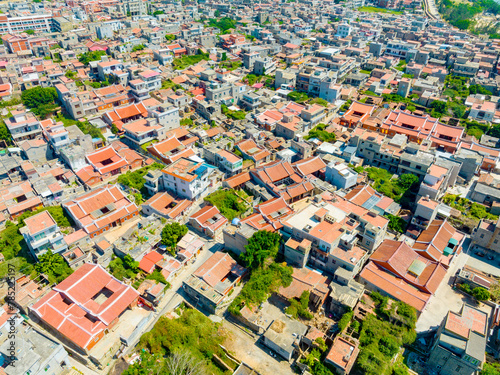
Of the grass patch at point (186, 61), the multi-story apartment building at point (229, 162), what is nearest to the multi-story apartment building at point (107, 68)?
the grass patch at point (186, 61)

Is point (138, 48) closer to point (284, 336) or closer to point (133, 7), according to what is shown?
point (133, 7)

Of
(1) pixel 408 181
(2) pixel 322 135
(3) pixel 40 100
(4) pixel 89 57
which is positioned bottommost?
(1) pixel 408 181

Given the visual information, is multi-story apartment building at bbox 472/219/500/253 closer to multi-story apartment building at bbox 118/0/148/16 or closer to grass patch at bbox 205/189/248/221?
grass patch at bbox 205/189/248/221

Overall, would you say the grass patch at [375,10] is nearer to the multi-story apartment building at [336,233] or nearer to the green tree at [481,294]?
the multi-story apartment building at [336,233]

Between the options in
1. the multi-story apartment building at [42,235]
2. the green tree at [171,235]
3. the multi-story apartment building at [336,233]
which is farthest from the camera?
the green tree at [171,235]

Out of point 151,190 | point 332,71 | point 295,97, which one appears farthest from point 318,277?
point 332,71

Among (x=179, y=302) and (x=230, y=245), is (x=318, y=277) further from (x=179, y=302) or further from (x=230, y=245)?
(x=179, y=302)

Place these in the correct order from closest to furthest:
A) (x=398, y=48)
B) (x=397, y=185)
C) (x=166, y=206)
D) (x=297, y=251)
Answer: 1. (x=297, y=251)
2. (x=166, y=206)
3. (x=397, y=185)
4. (x=398, y=48)

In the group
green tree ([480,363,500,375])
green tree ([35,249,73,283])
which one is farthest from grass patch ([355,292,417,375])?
green tree ([35,249,73,283])

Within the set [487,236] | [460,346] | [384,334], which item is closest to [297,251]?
[384,334]
